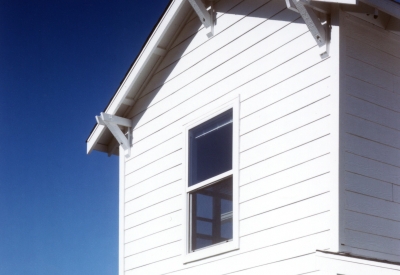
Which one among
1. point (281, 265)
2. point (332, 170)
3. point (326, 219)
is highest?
point (332, 170)

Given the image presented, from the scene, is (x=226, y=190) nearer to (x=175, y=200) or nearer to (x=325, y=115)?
(x=175, y=200)

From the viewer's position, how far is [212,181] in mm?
6945

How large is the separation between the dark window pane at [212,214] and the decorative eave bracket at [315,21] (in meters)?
1.71

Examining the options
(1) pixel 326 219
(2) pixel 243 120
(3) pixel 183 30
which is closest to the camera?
(1) pixel 326 219

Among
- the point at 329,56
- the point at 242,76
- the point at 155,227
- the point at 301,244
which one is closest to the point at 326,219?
the point at 301,244

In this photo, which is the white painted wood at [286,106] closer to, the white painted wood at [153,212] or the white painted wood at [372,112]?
the white painted wood at [372,112]

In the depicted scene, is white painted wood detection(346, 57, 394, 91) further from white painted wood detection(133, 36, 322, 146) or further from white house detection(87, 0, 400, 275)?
white painted wood detection(133, 36, 322, 146)

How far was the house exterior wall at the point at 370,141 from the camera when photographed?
18.1ft

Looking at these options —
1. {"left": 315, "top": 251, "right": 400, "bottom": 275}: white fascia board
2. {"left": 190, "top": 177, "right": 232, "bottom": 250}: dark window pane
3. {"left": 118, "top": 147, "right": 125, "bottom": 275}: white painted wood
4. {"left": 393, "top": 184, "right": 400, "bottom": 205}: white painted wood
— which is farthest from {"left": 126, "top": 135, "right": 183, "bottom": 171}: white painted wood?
{"left": 315, "top": 251, "right": 400, "bottom": 275}: white fascia board

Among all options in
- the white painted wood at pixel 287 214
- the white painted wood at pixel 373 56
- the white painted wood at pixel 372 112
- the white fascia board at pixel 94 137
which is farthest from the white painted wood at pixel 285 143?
the white fascia board at pixel 94 137

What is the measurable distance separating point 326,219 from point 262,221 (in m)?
0.83

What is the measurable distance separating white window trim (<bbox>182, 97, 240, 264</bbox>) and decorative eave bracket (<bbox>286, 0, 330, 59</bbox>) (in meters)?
1.21

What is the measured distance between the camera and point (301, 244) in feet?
18.5

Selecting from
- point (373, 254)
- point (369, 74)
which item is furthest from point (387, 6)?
point (373, 254)
